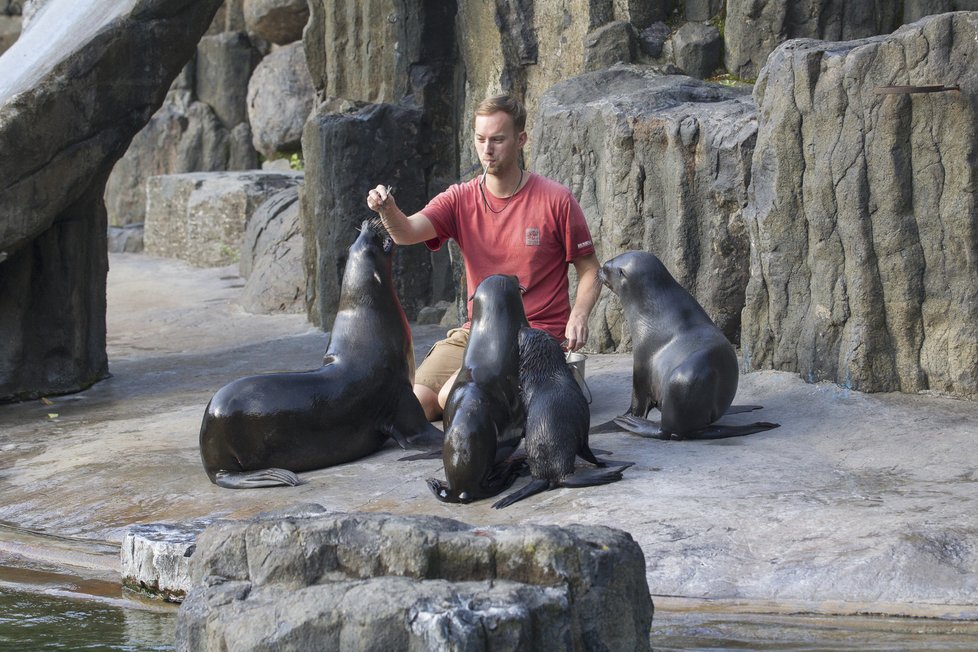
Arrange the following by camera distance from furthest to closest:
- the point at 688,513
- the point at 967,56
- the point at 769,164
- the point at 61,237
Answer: the point at 61,237
the point at 769,164
the point at 967,56
the point at 688,513

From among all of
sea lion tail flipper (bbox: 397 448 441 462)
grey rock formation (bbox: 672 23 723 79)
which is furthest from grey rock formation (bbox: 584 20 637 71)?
sea lion tail flipper (bbox: 397 448 441 462)

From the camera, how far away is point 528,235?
507cm

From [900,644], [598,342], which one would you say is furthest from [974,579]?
[598,342]

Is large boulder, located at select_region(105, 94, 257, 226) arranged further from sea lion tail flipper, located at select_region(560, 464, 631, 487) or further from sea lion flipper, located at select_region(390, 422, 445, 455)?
sea lion tail flipper, located at select_region(560, 464, 631, 487)

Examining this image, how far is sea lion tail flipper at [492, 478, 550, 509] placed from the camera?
13.5 feet

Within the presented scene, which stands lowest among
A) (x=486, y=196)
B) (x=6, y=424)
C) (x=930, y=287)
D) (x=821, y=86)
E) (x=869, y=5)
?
(x=6, y=424)

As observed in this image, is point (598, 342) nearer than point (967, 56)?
No

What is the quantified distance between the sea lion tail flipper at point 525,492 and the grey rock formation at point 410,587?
3.96 feet

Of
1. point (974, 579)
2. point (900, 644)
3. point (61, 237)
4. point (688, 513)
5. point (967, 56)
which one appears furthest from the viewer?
point (61, 237)

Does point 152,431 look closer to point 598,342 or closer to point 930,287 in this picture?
point 598,342

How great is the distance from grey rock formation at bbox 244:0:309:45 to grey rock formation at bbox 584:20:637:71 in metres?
8.52

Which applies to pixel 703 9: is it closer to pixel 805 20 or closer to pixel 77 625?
pixel 805 20

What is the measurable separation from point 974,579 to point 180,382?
510 cm

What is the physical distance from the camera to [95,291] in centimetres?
763
